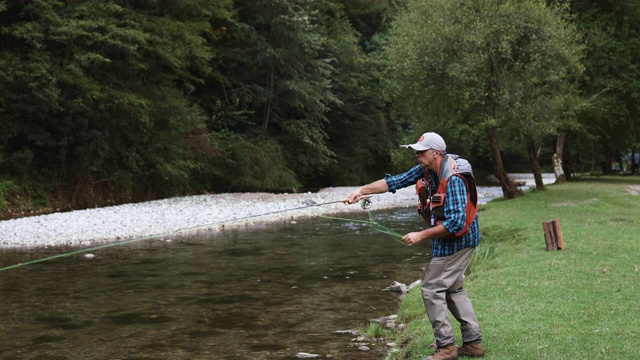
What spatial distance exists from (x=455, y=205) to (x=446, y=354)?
56.1 inches

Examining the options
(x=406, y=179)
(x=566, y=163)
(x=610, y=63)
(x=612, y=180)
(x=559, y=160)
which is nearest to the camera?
(x=406, y=179)

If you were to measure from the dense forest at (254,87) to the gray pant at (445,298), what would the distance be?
1963 centimetres

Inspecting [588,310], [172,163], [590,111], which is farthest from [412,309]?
[590,111]

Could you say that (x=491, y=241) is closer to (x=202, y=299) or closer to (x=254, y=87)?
(x=202, y=299)

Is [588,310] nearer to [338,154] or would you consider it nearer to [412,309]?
[412,309]

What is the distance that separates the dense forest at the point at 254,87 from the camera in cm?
2666

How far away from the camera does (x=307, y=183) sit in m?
49.2

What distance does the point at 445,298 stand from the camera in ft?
23.7

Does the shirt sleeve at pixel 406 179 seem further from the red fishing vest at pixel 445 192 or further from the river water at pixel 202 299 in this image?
the river water at pixel 202 299

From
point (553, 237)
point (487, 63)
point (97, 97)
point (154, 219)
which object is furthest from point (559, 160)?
point (553, 237)

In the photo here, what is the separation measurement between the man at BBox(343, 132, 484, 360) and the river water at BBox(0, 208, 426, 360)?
1.79 meters

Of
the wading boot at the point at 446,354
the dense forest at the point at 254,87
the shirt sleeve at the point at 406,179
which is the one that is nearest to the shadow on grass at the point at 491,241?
the shirt sleeve at the point at 406,179

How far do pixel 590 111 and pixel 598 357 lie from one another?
29.8m

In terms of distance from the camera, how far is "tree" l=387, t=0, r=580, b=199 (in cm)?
2612
